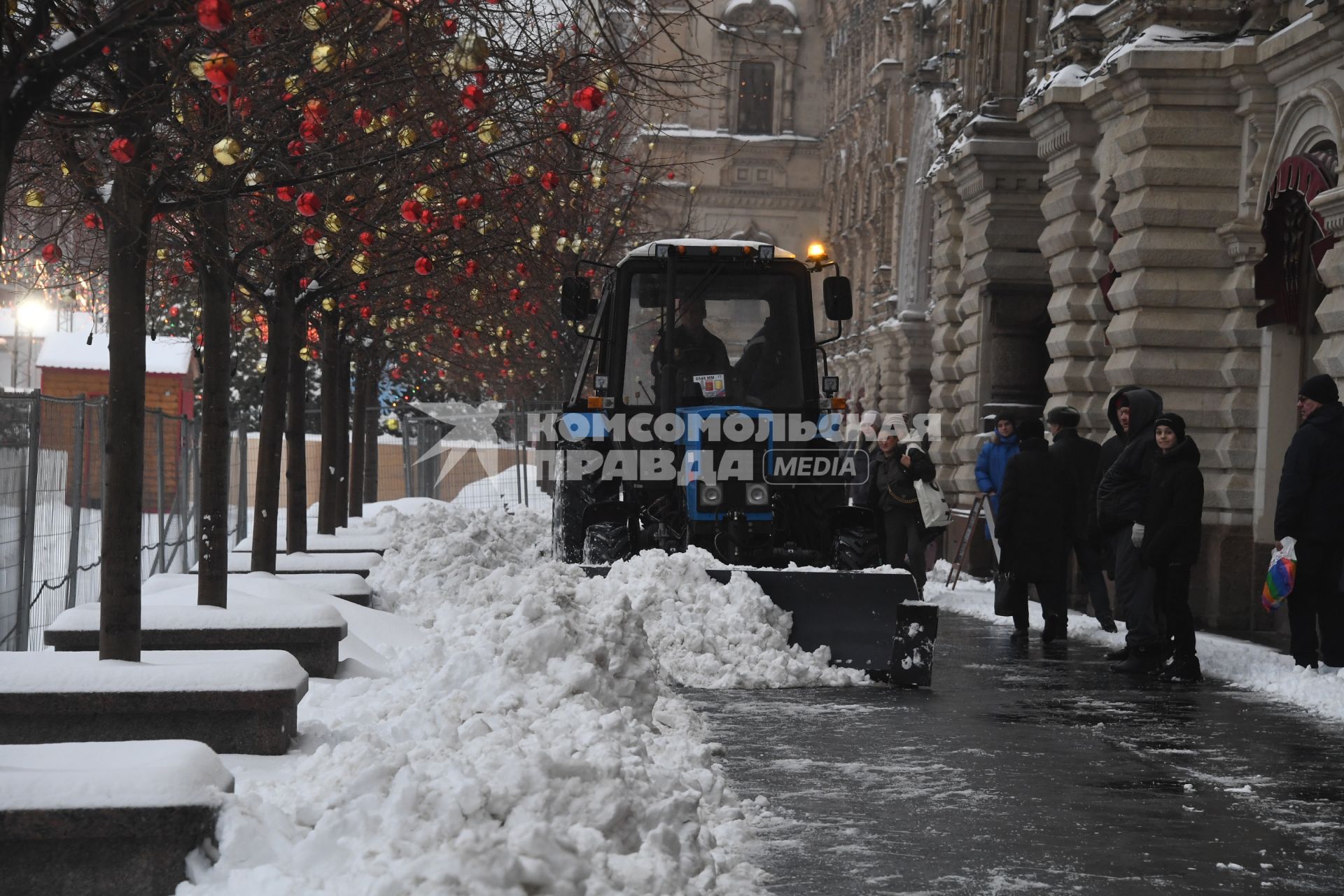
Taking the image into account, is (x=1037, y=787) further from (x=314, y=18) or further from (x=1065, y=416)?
(x=1065, y=416)

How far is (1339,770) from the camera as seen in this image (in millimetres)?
8773

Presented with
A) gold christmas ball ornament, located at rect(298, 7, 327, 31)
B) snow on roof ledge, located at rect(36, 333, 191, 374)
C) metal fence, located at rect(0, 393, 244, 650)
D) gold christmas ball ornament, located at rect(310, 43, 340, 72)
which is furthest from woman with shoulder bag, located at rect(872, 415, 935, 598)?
snow on roof ledge, located at rect(36, 333, 191, 374)

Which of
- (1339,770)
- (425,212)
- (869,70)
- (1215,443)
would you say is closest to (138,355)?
(425,212)

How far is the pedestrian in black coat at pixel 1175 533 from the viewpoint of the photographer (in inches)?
485

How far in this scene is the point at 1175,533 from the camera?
12.3 m

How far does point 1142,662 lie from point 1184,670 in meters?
0.38

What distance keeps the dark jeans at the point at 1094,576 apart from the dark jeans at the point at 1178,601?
322cm

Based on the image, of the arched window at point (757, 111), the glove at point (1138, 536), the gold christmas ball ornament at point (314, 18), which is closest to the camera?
the gold christmas ball ornament at point (314, 18)

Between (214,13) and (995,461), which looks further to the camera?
(995,461)

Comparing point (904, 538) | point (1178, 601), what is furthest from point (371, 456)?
point (1178, 601)

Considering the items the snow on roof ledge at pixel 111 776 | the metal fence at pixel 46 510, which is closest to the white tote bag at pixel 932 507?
the metal fence at pixel 46 510

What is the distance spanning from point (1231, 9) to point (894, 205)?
31482 millimetres

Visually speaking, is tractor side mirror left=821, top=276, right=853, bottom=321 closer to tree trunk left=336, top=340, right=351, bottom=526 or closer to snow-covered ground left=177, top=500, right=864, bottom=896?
snow-covered ground left=177, top=500, right=864, bottom=896

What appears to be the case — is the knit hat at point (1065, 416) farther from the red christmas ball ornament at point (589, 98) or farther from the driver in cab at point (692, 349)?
the red christmas ball ornament at point (589, 98)
